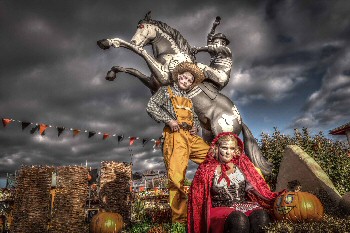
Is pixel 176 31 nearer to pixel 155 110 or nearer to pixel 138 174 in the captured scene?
pixel 155 110

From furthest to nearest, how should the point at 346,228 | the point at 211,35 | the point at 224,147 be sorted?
the point at 211,35
the point at 224,147
the point at 346,228

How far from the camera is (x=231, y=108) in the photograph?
546 cm

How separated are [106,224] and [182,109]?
3.07 metres

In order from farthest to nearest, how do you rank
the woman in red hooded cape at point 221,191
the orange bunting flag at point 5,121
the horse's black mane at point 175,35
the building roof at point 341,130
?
the building roof at point 341,130, the orange bunting flag at point 5,121, the horse's black mane at point 175,35, the woman in red hooded cape at point 221,191

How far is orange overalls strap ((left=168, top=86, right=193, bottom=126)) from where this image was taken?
15.8 ft

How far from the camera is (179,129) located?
463cm

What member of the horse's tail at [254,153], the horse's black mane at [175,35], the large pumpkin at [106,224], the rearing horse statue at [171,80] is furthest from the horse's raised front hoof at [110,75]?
the large pumpkin at [106,224]

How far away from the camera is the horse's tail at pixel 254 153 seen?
5399 millimetres

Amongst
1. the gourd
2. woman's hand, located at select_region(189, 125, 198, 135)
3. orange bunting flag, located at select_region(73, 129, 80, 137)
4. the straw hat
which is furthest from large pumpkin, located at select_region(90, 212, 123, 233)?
orange bunting flag, located at select_region(73, 129, 80, 137)

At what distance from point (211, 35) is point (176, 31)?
2.55ft

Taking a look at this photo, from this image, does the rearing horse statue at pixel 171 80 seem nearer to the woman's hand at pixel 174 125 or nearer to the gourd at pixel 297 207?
the woman's hand at pixel 174 125

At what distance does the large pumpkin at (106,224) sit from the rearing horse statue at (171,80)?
8.74 feet

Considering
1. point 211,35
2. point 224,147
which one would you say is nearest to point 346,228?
point 224,147

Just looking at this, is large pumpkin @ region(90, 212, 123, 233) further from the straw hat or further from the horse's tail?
the straw hat
